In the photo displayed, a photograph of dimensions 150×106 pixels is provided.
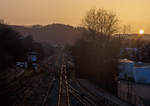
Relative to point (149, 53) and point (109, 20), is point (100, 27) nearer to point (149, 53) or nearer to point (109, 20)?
point (109, 20)

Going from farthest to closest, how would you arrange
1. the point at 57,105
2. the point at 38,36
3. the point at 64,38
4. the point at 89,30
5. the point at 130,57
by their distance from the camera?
the point at 64,38, the point at 38,36, the point at 130,57, the point at 89,30, the point at 57,105

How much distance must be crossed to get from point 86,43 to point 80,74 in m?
4.76

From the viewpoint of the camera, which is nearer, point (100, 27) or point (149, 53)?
point (100, 27)

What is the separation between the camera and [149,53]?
2136 inches

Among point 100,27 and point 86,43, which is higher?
point 100,27

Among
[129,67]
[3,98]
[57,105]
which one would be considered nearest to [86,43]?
[129,67]

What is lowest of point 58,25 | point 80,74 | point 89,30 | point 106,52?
point 80,74

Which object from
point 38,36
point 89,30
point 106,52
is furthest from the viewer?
point 38,36

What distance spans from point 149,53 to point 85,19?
1995cm

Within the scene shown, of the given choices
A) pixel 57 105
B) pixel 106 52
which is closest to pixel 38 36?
pixel 106 52

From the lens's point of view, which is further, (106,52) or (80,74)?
(80,74)

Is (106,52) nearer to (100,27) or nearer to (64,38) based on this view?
(100,27)

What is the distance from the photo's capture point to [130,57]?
60031mm

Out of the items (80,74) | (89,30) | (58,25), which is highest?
(58,25)
